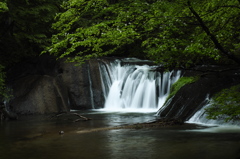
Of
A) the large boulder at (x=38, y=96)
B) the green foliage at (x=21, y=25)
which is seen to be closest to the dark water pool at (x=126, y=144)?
the large boulder at (x=38, y=96)

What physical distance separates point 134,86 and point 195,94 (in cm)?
792

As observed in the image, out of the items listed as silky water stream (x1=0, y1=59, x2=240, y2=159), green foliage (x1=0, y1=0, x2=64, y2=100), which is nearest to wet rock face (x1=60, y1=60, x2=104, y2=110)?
green foliage (x1=0, y1=0, x2=64, y2=100)

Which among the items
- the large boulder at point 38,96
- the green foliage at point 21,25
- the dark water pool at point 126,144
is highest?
the green foliage at point 21,25

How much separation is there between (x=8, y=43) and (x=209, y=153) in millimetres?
17451

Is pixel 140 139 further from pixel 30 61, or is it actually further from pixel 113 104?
pixel 30 61

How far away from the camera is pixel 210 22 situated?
768cm

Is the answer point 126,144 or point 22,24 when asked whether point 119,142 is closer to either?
point 126,144

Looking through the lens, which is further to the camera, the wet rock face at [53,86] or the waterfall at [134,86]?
the waterfall at [134,86]

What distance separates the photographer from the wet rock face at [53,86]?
2005 centimetres

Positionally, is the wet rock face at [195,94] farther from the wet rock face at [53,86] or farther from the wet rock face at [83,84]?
the wet rock face at [83,84]

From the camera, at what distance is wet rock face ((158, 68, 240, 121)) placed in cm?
1353

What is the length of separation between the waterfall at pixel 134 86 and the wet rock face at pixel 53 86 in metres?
0.66

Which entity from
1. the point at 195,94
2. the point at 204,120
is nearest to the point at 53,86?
the point at 195,94

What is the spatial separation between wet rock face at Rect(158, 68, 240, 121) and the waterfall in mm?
4028
